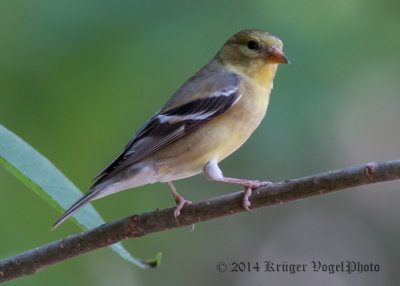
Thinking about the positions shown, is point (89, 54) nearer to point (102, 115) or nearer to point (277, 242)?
point (102, 115)

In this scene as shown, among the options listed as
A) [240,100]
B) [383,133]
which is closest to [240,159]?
[240,100]

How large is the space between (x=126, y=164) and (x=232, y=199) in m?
0.99

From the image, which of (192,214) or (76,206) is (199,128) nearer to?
(192,214)

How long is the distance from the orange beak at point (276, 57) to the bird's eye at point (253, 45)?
0.13 meters

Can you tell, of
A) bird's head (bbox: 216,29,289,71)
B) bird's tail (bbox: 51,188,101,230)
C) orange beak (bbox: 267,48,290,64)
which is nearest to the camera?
bird's tail (bbox: 51,188,101,230)

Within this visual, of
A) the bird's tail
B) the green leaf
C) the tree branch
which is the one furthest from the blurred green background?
the green leaf

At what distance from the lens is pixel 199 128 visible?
3303mm

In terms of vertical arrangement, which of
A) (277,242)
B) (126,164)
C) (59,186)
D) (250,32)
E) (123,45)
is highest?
(250,32)

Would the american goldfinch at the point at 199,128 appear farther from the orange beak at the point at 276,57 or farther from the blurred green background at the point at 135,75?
the blurred green background at the point at 135,75

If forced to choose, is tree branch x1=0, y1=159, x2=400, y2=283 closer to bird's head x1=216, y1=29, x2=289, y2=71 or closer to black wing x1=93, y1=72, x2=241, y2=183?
black wing x1=93, y1=72, x2=241, y2=183

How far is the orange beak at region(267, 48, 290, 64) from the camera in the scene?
3.34 metres

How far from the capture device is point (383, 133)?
523cm

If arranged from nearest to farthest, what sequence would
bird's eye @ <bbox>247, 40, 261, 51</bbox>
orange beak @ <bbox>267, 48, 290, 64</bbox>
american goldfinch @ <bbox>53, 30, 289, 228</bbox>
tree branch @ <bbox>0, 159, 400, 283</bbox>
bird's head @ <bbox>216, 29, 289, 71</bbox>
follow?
1. tree branch @ <bbox>0, 159, 400, 283</bbox>
2. american goldfinch @ <bbox>53, 30, 289, 228</bbox>
3. orange beak @ <bbox>267, 48, 290, 64</bbox>
4. bird's head @ <bbox>216, 29, 289, 71</bbox>
5. bird's eye @ <bbox>247, 40, 261, 51</bbox>

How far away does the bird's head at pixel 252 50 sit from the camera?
138 inches
